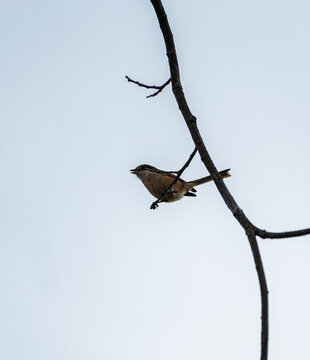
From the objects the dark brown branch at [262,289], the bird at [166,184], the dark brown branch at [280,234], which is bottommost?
the dark brown branch at [262,289]

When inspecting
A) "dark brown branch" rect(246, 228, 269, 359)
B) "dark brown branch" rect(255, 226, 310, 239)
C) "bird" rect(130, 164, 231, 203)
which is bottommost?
"dark brown branch" rect(246, 228, 269, 359)

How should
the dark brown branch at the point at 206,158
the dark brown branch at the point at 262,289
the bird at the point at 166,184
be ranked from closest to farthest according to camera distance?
the dark brown branch at the point at 262,289, the dark brown branch at the point at 206,158, the bird at the point at 166,184

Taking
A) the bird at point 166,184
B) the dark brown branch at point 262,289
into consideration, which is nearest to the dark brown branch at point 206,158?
the dark brown branch at point 262,289

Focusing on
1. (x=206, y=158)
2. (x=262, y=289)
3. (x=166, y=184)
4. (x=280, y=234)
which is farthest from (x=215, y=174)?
(x=166, y=184)

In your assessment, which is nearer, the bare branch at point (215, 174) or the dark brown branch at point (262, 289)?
the dark brown branch at point (262, 289)

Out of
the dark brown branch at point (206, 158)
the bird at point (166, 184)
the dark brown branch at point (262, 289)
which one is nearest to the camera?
the dark brown branch at point (262, 289)

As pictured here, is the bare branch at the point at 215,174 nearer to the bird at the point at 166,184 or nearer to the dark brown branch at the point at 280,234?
the dark brown branch at the point at 280,234

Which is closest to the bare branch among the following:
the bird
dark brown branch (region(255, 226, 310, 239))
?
dark brown branch (region(255, 226, 310, 239))

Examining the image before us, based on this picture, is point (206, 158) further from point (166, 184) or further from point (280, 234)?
point (166, 184)

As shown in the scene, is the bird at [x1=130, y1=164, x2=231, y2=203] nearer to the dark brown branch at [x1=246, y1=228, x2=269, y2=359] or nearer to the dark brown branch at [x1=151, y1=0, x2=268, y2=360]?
the dark brown branch at [x1=151, y1=0, x2=268, y2=360]

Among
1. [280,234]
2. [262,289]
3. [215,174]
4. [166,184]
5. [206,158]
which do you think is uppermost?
[166,184]

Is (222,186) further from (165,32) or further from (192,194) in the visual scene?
(192,194)

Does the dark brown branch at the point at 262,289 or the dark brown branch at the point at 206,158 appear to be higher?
the dark brown branch at the point at 206,158


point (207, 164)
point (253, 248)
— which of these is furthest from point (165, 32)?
point (253, 248)
